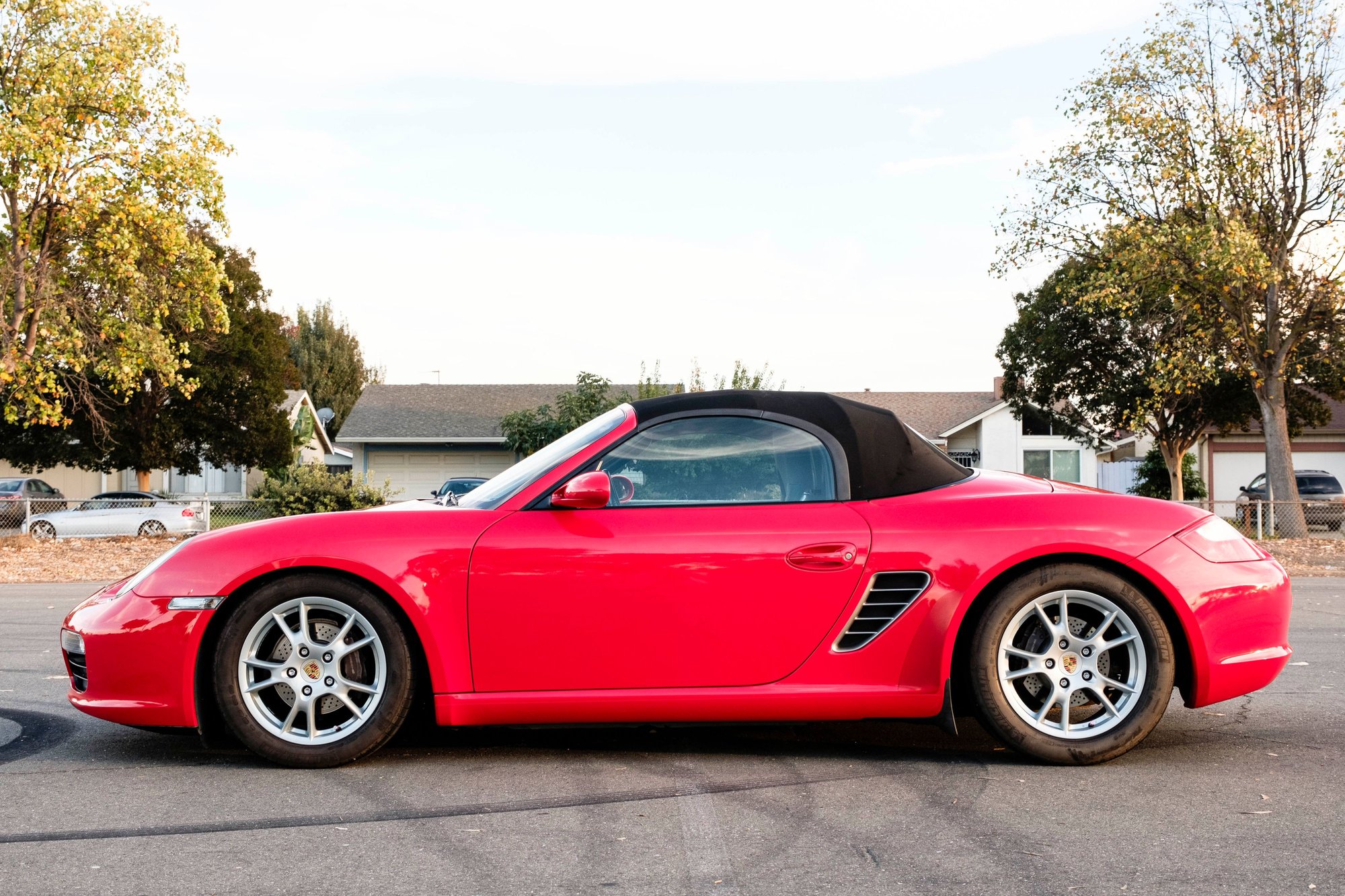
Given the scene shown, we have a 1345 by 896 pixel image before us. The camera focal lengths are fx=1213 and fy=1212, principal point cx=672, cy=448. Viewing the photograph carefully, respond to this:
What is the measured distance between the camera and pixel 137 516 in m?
23.6

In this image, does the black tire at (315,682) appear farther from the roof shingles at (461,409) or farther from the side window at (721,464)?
the roof shingles at (461,409)

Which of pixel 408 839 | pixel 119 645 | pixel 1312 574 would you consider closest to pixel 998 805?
pixel 408 839

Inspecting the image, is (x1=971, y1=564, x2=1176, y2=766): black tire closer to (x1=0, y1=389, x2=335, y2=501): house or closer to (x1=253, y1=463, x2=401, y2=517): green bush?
(x1=253, y1=463, x2=401, y2=517): green bush

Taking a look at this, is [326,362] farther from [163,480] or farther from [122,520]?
[122,520]

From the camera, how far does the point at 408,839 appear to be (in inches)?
138

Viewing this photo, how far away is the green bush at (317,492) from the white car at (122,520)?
5.28 feet

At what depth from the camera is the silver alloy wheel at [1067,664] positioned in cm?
442

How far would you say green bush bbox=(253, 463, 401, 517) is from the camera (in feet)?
71.1

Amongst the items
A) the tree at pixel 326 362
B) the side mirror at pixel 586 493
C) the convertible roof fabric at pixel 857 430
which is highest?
the tree at pixel 326 362

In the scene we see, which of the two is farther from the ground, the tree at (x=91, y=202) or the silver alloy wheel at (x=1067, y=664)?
the tree at (x=91, y=202)

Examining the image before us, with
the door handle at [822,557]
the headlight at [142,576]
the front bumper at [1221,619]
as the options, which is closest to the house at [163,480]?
the headlight at [142,576]

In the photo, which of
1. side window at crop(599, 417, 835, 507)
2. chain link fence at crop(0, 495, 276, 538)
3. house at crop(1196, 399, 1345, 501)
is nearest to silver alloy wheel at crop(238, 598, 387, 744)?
side window at crop(599, 417, 835, 507)

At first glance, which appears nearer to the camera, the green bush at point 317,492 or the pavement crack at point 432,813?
the pavement crack at point 432,813

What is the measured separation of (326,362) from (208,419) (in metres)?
30.9
